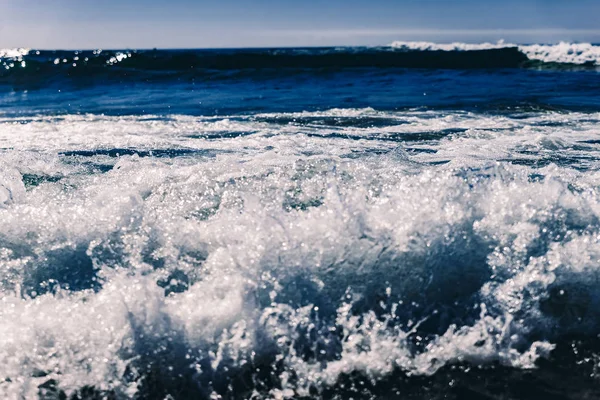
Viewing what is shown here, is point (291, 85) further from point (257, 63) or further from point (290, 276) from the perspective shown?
point (290, 276)

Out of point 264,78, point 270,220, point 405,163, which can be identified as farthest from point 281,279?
point 264,78

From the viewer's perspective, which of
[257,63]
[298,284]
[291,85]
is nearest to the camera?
[298,284]

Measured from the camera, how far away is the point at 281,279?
2.75m

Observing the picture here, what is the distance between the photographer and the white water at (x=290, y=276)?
2455 millimetres

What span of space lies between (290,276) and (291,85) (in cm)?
1419

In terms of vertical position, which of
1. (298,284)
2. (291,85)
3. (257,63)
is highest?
(257,63)

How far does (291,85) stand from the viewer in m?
16.5

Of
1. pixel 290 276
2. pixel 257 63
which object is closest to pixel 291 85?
pixel 257 63

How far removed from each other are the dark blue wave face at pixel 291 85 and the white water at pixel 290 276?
→ 7.15 meters

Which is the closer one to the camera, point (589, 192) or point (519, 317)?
point (519, 317)

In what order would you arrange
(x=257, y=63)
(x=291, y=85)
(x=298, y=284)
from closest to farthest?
1. (x=298, y=284)
2. (x=291, y=85)
3. (x=257, y=63)

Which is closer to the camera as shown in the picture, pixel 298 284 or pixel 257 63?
pixel 298 284

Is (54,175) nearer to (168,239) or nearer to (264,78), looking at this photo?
(168,239)

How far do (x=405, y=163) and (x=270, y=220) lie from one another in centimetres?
265
